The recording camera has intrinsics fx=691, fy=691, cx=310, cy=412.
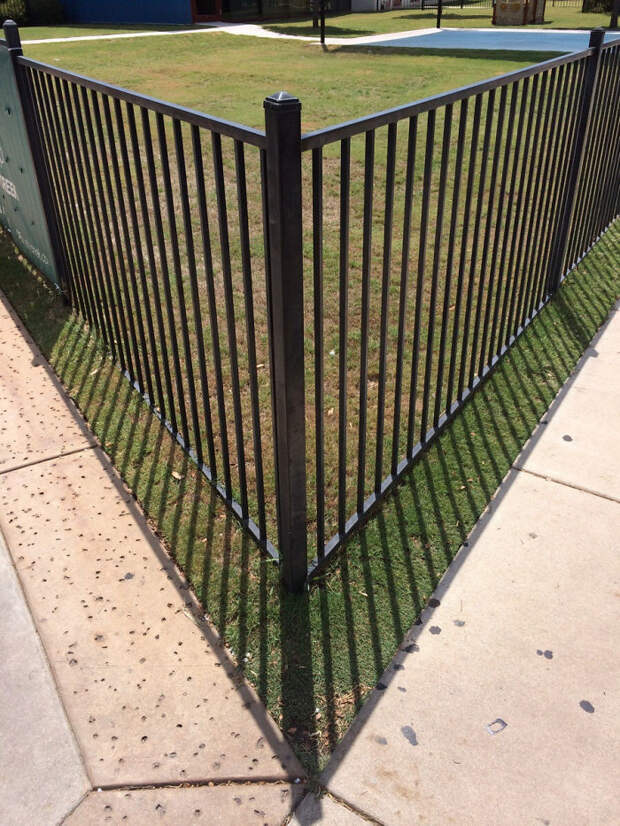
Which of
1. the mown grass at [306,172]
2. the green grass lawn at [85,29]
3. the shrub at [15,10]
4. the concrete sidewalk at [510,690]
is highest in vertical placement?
the shrub at [15,10]

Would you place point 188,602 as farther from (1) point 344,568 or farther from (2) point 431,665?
(2) point 431,665

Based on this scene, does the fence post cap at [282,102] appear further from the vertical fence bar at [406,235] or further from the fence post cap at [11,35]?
the fence post cap at [11,35]

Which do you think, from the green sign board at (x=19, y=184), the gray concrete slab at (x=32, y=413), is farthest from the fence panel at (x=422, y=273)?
the green sign board at (x=19, y=184)

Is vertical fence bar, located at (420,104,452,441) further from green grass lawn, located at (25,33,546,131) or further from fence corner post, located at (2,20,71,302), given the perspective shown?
green grass lawn, located at (25,33,546,131)

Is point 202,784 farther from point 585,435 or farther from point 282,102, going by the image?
point 585,435

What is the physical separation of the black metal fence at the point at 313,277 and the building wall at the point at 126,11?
2660 cm

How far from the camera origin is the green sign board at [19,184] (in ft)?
14.9

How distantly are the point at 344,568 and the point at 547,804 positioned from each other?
3.71 feet

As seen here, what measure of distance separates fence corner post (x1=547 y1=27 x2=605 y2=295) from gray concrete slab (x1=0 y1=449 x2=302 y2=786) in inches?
137

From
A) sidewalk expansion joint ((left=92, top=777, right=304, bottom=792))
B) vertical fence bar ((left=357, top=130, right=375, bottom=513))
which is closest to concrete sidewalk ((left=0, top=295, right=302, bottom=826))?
sidewalk expansion joint ((left=92, top=777, right=304, bottom=792))

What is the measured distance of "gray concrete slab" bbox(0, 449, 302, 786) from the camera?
7.24 feet

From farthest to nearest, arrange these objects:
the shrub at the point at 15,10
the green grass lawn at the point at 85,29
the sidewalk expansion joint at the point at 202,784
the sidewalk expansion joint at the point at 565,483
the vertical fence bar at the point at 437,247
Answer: the shrub at the point at 15,10 → the green grass lawn at the point at 85,29 → the sidewalk expansion joint at the point at 565,483 → the vertical fence bar at the point at 437,247 → the sidewalk expansion joint at the point at 202,784

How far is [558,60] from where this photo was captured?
3.64 metres

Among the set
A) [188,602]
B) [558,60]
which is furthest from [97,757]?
[558,60]
